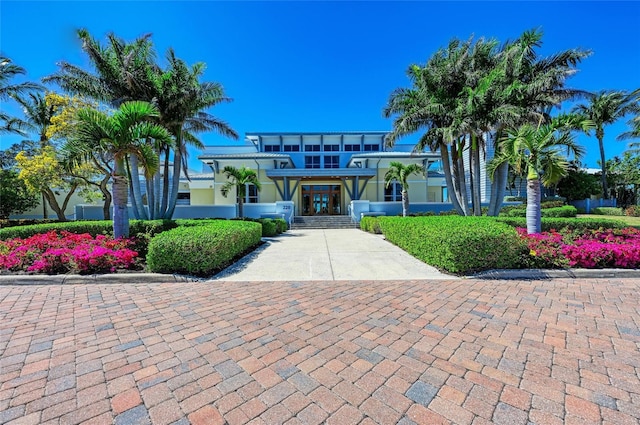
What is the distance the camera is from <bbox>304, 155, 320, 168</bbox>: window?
29.7 meters

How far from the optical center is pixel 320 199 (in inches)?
1021

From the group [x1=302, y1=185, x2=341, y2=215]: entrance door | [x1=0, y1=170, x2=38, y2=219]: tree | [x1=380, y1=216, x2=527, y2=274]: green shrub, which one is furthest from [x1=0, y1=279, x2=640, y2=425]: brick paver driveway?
[x1=302, y1=185, x2=341, y2=215]: entrance door

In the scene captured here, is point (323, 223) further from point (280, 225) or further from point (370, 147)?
point (370, 147)

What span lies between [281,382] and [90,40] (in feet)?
54.6

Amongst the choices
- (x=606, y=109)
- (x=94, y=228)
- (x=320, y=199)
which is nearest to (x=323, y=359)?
(x=94, y=228)

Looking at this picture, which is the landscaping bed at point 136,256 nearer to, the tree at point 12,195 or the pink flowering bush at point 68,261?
the pink flowering bush at point 68,261

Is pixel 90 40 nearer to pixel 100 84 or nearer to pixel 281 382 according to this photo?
pixel 100 84

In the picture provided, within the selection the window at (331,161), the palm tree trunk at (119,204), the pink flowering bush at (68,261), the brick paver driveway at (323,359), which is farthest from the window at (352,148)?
the brick paver driveway at (323,359)

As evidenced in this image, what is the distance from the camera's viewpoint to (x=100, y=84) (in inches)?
519

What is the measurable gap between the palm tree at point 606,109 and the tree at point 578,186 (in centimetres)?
115

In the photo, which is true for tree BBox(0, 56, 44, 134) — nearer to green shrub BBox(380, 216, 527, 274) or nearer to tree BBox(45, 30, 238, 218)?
tree BBox(45, 30, 238, 218)

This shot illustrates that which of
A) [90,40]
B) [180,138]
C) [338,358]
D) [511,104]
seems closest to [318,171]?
[180,138]

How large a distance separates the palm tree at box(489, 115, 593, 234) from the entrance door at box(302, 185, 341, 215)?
17.5 metres

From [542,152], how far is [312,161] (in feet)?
74.4
